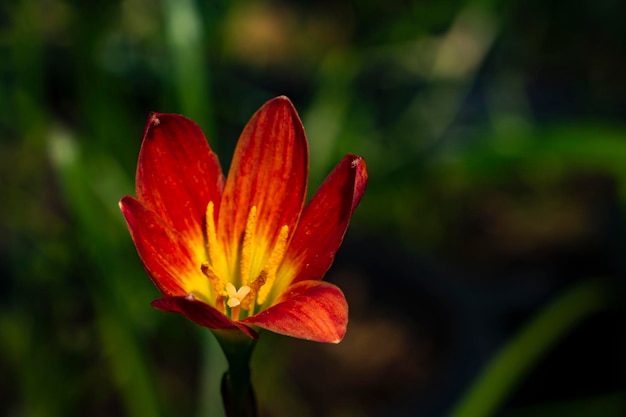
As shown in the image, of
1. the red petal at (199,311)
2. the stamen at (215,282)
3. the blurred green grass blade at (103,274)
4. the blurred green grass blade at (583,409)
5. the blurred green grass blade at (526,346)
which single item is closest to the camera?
the red petal at (199,311)

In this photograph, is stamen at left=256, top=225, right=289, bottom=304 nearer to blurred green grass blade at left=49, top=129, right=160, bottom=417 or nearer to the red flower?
the red flower

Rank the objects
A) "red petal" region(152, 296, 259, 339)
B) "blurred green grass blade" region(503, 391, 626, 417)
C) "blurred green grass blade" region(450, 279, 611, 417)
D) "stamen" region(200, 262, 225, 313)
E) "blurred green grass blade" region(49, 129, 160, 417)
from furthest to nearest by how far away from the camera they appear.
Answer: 1. "blurred green grass blade" region(503, 391, 626, 417)
2. "blurred green grass blade" region(450, 279, 611, 417)
3. "blurred green grass blade" region(49, 129, 160, 417)
4. "stamen" region(200, 262, 225, 313)
5. "red petal" region(152, 296, 259, 339)

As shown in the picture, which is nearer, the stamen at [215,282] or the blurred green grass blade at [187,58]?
the stamen at [215,282]

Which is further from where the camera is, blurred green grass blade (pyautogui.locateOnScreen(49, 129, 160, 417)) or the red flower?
blurred green grass blade (pyautogui.locateOnScreen(49, 129, 160, 417))

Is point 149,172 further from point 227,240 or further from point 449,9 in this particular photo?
point 449,9

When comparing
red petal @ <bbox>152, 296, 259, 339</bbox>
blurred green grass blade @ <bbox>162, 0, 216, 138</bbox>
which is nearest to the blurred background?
blurred green grass blade @ <bbox>162, 0, 216, 138</bbox>

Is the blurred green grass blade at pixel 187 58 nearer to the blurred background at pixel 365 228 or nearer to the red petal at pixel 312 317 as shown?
the blurred background at pixel 365 228

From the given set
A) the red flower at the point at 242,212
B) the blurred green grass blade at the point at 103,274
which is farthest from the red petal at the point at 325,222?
the blurred green grass blade at the point at 103,274

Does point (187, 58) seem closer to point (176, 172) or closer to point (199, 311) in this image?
point (176, 172)
